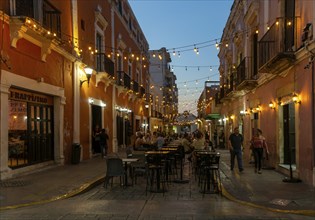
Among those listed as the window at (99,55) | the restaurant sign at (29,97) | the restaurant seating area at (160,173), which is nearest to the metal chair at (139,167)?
the restaurant seating area at (160,173)

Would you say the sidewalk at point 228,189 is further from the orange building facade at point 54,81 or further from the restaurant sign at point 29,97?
the restaurant sign at point 29,97

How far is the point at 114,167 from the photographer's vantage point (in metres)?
11.7

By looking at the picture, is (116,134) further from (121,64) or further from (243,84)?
(243,84)

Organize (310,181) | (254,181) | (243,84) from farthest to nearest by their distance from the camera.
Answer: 1. (243,84)
2. (254,181)
3. (310,181)

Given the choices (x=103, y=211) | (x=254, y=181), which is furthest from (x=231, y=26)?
(x=103, y=211)

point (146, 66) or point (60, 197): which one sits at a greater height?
point (146, 66)

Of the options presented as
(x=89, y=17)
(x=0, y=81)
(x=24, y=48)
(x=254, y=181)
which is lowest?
(x=254, y=181)

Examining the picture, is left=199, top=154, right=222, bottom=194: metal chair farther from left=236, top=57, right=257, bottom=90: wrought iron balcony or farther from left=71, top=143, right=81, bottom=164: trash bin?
left=236, top=57, right=257, bottom=90: wrought iron balcony

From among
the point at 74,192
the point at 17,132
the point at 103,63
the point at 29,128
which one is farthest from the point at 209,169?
the point at 103,63

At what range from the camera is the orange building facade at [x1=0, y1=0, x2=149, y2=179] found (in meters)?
12.7

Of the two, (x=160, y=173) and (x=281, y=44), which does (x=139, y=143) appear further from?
(x=281, y=44)

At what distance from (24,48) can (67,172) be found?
14.3 ft

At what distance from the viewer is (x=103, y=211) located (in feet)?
27.7

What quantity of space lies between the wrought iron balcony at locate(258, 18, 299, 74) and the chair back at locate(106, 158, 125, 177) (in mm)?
5452
